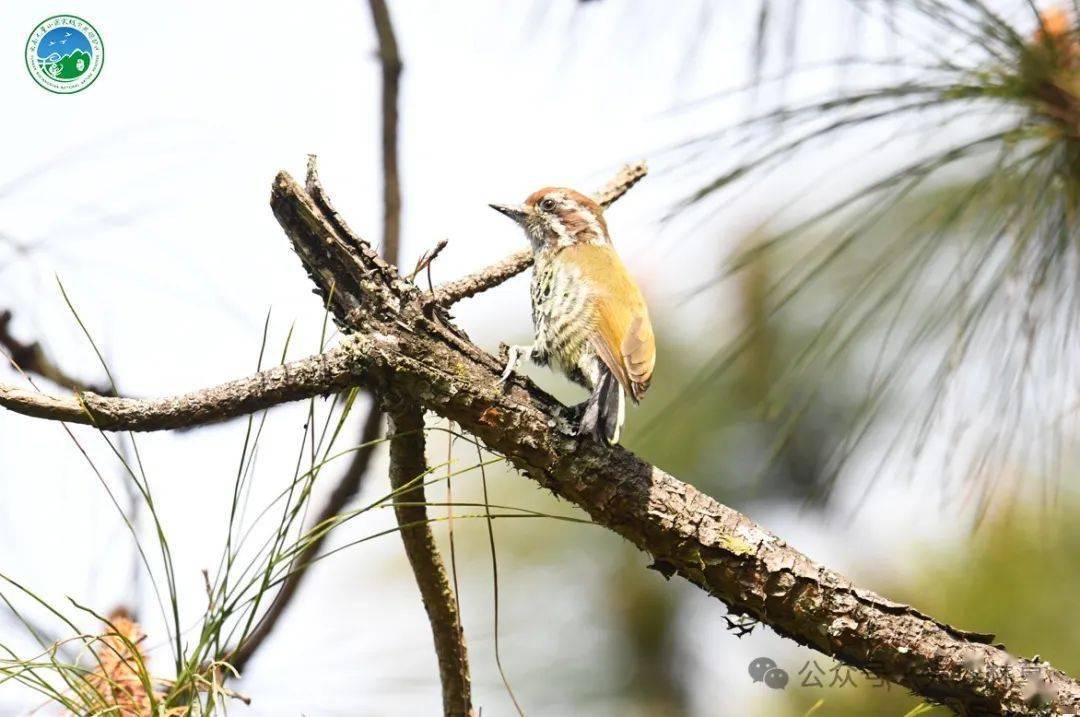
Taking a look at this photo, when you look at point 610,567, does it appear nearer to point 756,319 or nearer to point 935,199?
point 935,199

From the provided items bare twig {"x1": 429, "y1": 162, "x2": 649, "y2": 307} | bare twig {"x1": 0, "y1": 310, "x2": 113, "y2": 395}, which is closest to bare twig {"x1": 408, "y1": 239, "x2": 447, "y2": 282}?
bare twig {"x1": 429, "y1": 162, "x2": 649, "y2": 307}

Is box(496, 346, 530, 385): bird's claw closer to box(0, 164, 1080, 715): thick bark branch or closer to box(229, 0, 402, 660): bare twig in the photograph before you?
box(0, 164, 1080, 715): thick bark branch

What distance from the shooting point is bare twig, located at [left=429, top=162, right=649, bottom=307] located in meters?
1.90

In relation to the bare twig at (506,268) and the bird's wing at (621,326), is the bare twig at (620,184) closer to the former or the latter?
the bare twig at (506,268)

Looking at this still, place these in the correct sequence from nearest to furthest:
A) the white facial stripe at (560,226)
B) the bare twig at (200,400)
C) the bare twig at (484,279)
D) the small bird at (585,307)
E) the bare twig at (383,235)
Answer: the bare twig at (200,400), the bare twig at (484,279), the bare twig at (383,235), the small bird at (585,307), the white facial stripe at (560,226)

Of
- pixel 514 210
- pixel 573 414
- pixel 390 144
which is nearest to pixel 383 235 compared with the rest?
pixel 390 144

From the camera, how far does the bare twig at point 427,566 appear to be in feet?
5.49

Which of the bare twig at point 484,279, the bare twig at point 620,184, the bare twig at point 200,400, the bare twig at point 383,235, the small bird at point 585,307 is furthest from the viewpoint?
the bare twig at point 620,184

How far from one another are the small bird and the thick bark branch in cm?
15

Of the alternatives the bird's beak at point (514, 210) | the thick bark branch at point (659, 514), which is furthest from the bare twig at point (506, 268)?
the bird's beak at point (514, 210)

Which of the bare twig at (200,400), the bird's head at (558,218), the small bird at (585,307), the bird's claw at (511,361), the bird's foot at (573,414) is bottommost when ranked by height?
the bare twig at (200,400)

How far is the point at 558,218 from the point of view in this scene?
291 cm

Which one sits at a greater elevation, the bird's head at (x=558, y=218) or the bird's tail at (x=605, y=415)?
the bird's head at (x=558, y=218)

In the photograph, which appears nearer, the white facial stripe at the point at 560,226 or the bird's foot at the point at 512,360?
the bird's foot at the point at 512,360
